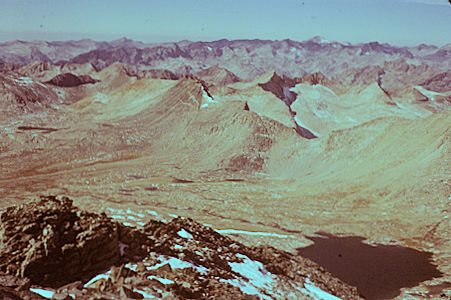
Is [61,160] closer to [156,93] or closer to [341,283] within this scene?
[156,93]

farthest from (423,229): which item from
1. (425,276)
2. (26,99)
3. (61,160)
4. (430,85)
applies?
(430,85)

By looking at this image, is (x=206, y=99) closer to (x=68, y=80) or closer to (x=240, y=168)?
(x=240, y=168)

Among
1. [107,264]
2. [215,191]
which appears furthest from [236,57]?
[107,264]

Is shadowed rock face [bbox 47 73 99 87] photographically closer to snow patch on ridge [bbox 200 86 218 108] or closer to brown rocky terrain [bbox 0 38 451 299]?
brown rocky terrain [bbox 0 38 451 299]

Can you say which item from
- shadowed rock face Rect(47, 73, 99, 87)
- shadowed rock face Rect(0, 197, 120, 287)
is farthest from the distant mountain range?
shadowed rock face Rect(0, 197, 120, 287)

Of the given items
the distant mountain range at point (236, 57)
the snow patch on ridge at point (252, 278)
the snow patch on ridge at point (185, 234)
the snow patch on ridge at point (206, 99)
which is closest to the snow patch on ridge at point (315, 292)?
the snow patch on ridge at point (252, 278)
